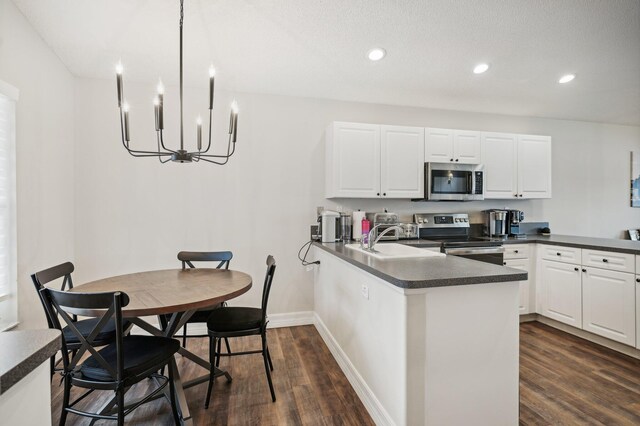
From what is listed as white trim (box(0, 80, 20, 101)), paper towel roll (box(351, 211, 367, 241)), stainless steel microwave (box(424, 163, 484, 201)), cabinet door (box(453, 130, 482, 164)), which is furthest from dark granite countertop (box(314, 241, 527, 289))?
white trim (box(0, 80, 20, 101))

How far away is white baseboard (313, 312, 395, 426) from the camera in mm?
1834

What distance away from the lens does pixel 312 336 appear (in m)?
3.26

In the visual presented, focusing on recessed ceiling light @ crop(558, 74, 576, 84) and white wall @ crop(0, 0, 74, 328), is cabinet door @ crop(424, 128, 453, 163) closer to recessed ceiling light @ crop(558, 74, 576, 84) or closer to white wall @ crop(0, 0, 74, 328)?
recessed ceiling light @ crop(558, 74, 576, 84)

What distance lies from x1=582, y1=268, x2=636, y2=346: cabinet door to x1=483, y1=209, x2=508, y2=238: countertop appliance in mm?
1007

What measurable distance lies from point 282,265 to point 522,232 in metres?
3.22

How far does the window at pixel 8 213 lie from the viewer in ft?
6.82

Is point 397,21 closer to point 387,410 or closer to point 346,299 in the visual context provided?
point 346,299

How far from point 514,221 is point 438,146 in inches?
56.3

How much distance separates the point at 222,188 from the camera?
11.1ft

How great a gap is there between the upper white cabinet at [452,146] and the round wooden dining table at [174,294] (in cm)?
251

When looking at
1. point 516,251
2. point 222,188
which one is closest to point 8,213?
point 222,188

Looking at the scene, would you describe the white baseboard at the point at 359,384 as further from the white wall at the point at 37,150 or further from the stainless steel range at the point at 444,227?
the white wall at the point at 37,150

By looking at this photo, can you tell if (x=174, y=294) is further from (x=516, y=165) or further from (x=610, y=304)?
(x=516, y=165)

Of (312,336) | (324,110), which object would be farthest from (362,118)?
(312,336)
